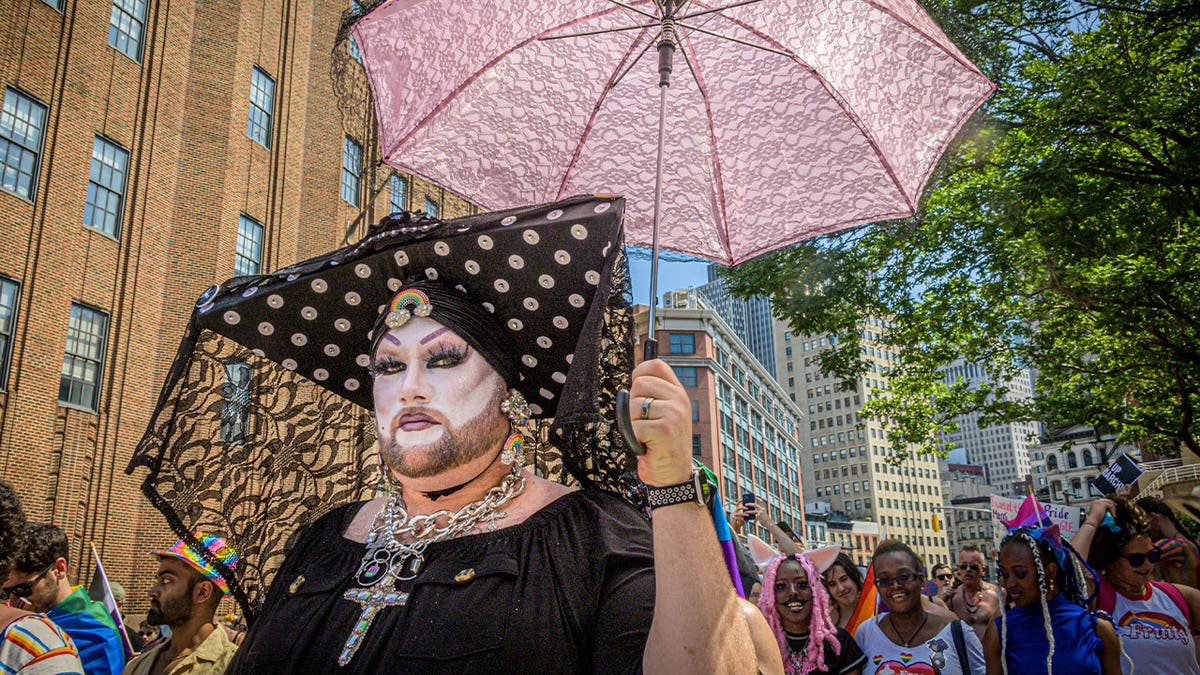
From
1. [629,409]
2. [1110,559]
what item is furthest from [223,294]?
[1110,559]

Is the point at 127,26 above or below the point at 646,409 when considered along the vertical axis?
above

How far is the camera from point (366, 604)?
209 cm

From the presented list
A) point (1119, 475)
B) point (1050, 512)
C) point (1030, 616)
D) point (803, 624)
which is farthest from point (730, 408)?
point (1030, 616)

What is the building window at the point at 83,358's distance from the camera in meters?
15.0

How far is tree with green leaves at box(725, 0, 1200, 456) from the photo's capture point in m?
9.96

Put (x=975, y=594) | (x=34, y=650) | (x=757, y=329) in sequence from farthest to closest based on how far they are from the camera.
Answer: (x=757, y=329) → (x=975, y=594) → (x=34, y=650)

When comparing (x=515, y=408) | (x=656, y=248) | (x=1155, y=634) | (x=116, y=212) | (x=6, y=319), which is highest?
(x=116, y=212)

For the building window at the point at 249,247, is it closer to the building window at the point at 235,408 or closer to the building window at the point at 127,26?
the building window at the point at 127,26

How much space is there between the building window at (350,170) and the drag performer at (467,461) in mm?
20875

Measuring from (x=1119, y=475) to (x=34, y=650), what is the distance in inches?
350

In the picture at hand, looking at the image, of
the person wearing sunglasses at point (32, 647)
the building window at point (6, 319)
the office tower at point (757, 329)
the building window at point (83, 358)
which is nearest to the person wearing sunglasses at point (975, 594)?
the person wearing sunglasses at point (32, 647)

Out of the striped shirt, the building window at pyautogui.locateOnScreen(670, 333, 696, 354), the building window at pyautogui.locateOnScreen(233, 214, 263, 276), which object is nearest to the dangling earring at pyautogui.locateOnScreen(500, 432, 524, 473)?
the striped shirt

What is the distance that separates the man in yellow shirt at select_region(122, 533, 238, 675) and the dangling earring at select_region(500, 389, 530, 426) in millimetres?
3446

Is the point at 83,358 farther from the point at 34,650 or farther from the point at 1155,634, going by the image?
the point at 1155,634
